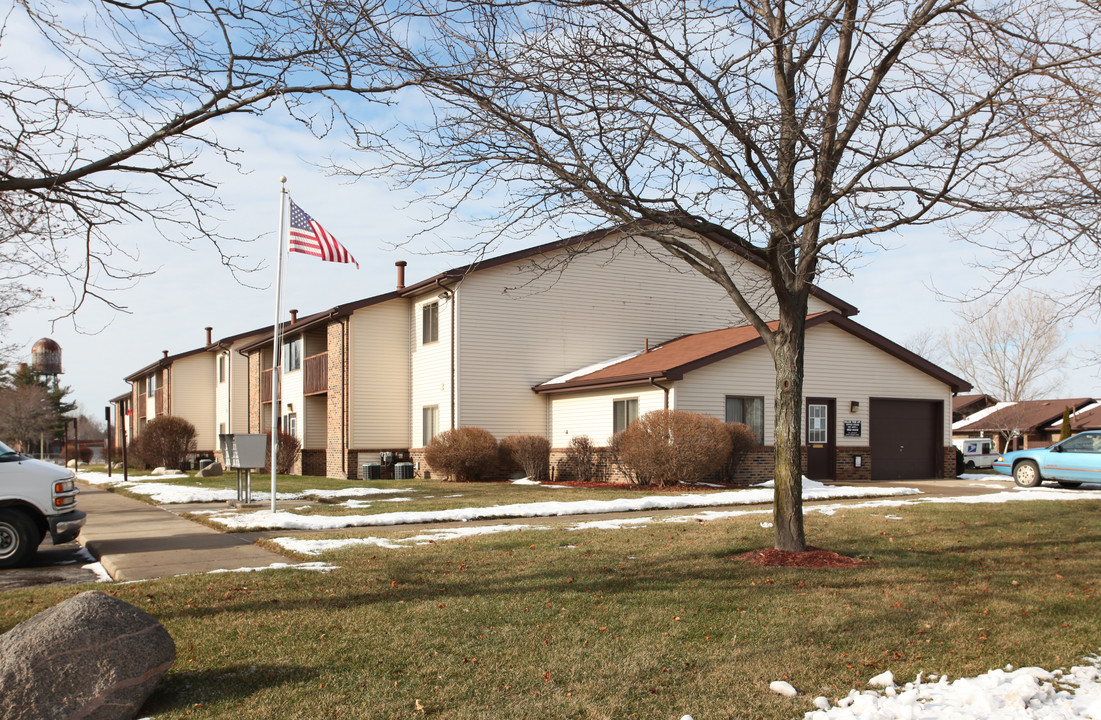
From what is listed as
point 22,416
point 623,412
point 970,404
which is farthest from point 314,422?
point 970,404

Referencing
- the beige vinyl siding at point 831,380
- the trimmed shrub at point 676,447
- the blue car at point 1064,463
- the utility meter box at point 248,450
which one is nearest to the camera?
the utility meter box at point 248,450

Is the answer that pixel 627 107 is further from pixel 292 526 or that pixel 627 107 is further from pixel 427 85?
pixel 292 526

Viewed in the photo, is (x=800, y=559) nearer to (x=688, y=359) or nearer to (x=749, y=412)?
(x=688, y=359)

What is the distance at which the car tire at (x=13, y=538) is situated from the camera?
10.5m

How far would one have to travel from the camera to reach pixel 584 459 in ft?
79.5

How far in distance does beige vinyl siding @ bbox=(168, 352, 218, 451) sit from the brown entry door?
32.7 m

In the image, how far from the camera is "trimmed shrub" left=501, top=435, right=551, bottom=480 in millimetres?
25047

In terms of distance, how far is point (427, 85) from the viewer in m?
8.29

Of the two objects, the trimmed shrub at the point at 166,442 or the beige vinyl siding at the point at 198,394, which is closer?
the trimmed shrub at the point at 166,442

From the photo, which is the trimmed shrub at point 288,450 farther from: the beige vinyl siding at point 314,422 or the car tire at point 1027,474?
the car tire at point 1027,474

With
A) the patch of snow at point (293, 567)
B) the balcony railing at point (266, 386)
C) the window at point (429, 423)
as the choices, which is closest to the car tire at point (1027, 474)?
the window at point (429, 423)

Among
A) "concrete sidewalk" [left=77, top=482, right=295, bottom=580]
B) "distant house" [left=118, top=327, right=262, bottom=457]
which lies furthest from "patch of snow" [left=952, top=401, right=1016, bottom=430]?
"concrete sidewalk" [left=77, top=482, right=295, bottom=580]

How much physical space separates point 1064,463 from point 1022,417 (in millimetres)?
33340

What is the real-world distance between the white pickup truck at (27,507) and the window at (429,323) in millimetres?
16807
